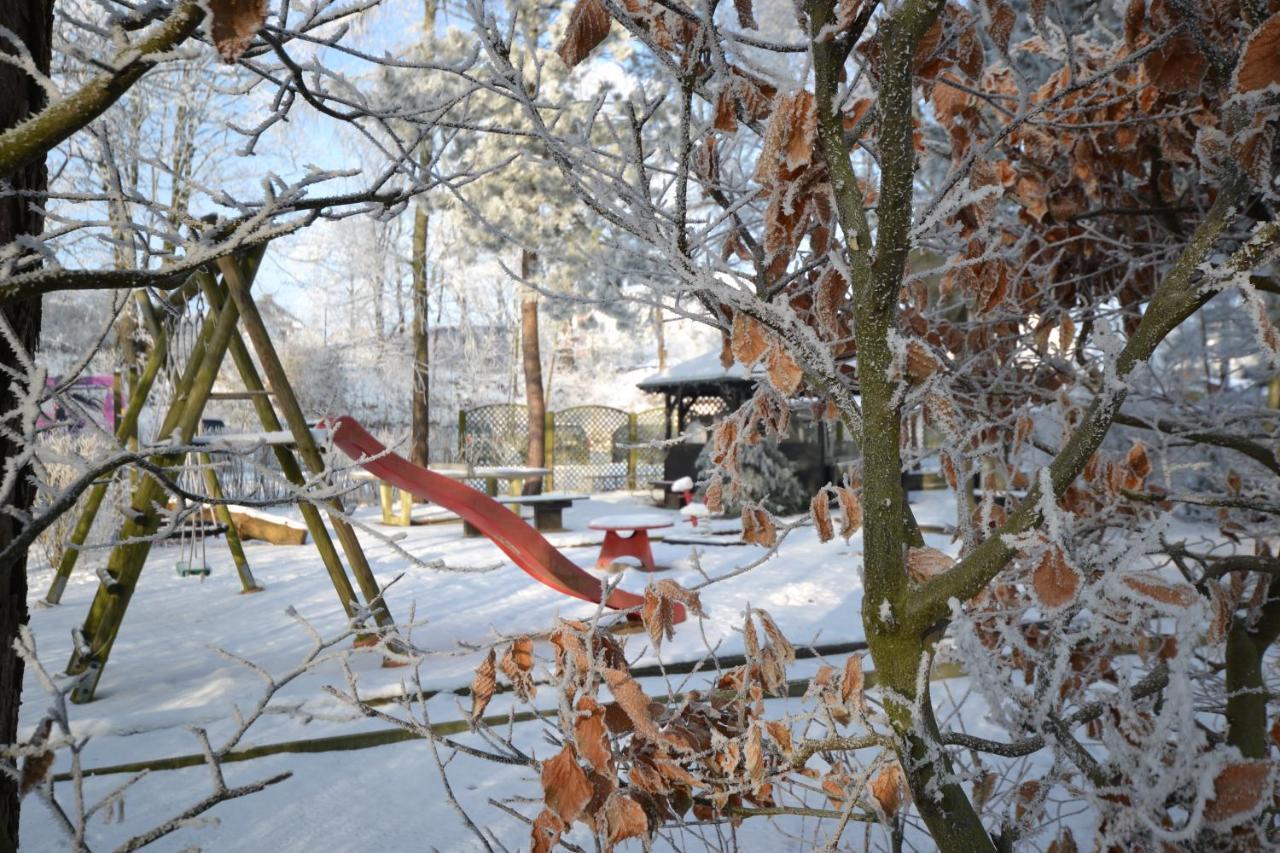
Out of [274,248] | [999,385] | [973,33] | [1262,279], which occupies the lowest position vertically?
[999,385]

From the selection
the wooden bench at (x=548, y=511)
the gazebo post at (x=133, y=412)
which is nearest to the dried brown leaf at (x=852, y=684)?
the gazebo post at (x=133, y=412)

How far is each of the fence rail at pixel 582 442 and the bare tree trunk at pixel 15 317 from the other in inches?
539

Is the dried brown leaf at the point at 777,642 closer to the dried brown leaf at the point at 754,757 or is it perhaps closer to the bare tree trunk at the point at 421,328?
the dried brown leaf at the point at 754,757

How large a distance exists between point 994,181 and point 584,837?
79.1 inches

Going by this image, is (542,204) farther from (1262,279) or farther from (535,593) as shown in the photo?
(1262,279)

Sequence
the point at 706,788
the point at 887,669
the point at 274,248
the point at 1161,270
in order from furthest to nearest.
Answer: the point at 274,248
the point at 1161,270
the point at 706,788
the point at 887,669

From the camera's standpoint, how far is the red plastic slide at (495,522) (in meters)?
4.45

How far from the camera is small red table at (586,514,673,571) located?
6680 mm

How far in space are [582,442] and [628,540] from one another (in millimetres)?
10449

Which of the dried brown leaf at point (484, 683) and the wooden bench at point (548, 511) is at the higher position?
the dried brown leaf at point (484, 683)

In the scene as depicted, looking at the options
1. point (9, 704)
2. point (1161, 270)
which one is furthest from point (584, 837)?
point (1161, 270)

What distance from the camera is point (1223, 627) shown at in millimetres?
1590

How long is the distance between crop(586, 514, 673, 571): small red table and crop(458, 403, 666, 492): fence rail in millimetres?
8679

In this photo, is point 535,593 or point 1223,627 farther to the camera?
point 535,593
